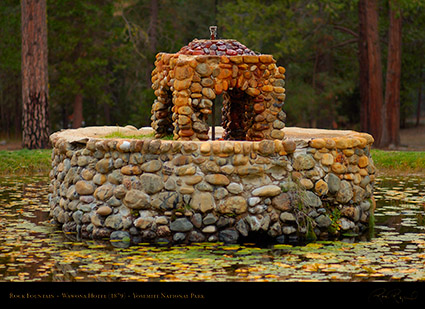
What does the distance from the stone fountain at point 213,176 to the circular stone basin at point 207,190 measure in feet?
0.04

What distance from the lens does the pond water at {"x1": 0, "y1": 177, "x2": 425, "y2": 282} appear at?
7.45 m

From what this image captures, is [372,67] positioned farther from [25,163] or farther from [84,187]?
[84,187]

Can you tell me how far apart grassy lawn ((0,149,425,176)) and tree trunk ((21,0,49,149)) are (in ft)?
4.84

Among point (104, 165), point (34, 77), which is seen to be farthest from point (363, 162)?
point (34, 77)

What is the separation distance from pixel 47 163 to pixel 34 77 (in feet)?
10.5

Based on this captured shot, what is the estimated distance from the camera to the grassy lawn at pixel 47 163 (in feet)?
51.3

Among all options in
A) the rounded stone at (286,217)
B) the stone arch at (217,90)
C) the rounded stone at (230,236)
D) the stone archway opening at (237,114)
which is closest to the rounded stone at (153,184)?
the rounded stone at (230,236)

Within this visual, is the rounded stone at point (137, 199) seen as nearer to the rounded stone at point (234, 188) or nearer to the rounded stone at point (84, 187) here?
the rounded stone at point (84, 187)

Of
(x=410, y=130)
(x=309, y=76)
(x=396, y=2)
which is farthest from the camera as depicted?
(x=410, y=130)

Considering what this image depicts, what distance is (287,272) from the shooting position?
7609 mm

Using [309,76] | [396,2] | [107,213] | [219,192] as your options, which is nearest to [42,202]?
[107,213]

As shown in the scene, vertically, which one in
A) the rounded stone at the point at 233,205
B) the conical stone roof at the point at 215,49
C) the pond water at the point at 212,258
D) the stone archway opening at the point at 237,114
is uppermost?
the conical stone roof at the point at 215,49

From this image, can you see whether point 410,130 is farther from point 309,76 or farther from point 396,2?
point 396,2

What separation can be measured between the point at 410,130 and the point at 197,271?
23.3 metres
